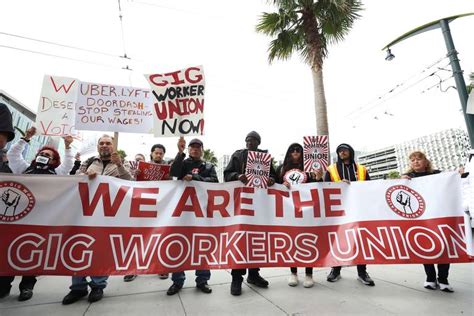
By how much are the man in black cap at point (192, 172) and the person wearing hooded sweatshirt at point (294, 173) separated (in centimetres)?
99

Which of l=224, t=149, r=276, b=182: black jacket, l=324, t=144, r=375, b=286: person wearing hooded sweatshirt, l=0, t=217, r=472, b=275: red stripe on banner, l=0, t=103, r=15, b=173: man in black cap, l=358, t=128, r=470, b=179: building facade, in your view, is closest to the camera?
l=0, t=103, r=15, b=173: man in black cap

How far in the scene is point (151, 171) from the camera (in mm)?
3686

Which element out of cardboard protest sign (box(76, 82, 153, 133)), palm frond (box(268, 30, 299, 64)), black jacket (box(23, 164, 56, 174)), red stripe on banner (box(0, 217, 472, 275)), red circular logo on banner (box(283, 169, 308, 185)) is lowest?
red stripe on banner (box(0, 217, 472, 275))

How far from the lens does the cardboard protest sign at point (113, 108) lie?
181 inches

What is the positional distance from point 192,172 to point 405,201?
2.79 m

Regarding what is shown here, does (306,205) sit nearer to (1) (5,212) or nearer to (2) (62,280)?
(1) (5,212)

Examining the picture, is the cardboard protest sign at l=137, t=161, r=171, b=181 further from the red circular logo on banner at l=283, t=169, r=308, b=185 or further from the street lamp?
the street lamp

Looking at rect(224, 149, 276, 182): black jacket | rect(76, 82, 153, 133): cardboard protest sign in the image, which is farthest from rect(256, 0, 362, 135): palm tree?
rect(76, 82, 153, 133): cardboard protest sign

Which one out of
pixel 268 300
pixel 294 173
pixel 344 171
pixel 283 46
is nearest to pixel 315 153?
pixel 294 173

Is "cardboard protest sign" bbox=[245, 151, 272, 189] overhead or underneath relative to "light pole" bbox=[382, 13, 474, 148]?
underneath

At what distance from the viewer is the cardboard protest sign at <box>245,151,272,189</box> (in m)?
3.05

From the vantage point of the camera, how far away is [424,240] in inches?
114

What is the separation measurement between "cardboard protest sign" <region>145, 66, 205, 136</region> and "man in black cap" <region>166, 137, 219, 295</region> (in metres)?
0.22

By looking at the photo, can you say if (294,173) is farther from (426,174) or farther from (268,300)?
(426,174)
